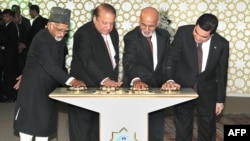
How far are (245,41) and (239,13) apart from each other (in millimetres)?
548

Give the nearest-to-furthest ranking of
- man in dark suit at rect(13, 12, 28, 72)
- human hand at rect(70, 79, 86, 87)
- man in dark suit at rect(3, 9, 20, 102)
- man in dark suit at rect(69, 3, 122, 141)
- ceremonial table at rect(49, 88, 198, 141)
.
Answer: ceremonial table at rect(49, 88, 198, 141), human hand at rect(70, 79, 86, 87), man in dark suit at rect(69, 3, 122, 141), man in dark suit at rect(3, 9, 20, 102), man in dark suit at rect(13, 12, 28, 72)

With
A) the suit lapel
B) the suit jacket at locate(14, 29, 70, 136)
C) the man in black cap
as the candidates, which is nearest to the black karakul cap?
the man in black cap

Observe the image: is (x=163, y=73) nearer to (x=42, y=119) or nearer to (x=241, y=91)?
(x=42, y=119)

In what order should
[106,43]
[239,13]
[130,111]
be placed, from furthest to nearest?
1. [239,13]
2. [106,43]
3. [130,111]

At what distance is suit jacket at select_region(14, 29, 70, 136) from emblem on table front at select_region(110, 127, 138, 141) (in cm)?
58

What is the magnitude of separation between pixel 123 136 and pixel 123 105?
225 millimetres

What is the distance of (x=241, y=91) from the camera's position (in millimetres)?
9000

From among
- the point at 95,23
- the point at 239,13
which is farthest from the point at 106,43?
the point at 239,13

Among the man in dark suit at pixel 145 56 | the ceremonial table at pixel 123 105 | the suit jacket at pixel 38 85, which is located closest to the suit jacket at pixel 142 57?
the man in dark suit at pixel 145 56

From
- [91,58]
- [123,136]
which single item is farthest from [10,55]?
[123,136]

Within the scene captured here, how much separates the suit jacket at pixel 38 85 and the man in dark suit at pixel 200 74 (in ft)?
3.12

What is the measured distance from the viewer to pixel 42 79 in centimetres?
350

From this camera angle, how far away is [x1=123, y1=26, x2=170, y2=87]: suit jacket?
3.76 m

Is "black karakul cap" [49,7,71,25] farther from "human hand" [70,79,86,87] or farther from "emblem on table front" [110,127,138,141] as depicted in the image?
"emblem on table front" [110,127,138,141]
